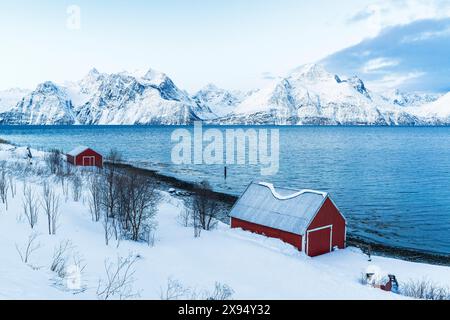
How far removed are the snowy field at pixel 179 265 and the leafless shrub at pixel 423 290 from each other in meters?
1.12

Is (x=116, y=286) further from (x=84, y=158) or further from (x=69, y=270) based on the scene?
(x=84, y=158)

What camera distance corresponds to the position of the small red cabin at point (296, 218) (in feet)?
85.5

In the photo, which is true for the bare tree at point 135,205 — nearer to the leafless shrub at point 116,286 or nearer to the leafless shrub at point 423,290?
the leafless shrub at point 116,286

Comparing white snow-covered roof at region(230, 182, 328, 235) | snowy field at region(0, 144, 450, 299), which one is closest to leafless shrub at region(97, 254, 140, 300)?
snowy field at region(0, 144, 450, 299)

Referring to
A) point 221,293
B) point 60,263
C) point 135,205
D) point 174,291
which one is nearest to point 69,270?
point 60,263

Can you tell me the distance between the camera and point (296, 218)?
26.7 meters

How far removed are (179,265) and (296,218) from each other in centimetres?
1171

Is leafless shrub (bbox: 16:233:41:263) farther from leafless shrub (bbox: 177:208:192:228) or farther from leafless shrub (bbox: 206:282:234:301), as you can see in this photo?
leafless shrub (bbox: 177:208:192:228)

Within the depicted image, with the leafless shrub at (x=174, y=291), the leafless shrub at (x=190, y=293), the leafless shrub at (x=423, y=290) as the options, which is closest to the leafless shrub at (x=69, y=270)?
the leafless shrub at (x=174, y=291)

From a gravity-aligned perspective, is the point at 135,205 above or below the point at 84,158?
below
